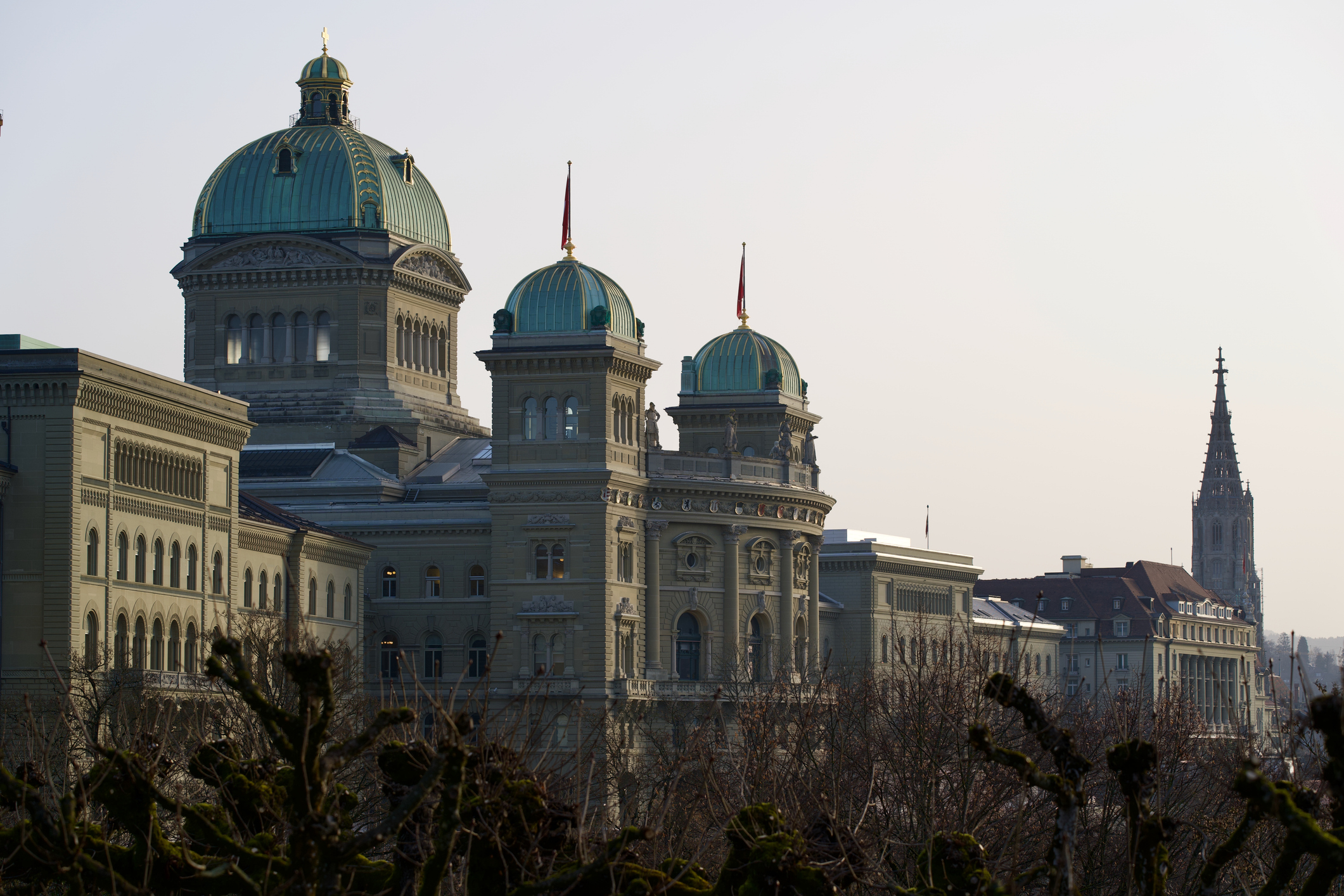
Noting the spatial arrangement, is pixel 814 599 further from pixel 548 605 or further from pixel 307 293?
pixel 307 293

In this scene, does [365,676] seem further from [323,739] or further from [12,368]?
[323,739]

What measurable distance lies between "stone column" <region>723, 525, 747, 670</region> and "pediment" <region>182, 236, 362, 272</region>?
25511mm

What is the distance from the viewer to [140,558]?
293ft

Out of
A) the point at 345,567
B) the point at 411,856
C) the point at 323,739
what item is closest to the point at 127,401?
the point at 345,567

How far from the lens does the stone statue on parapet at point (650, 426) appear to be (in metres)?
120

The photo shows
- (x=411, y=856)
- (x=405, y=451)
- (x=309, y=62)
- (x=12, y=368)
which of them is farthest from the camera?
(x=309, y=62)

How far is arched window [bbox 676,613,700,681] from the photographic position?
396 ft

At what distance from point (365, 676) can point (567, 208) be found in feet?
82.4

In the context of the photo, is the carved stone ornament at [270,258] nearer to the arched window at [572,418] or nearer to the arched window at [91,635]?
the arched window at [572,418]

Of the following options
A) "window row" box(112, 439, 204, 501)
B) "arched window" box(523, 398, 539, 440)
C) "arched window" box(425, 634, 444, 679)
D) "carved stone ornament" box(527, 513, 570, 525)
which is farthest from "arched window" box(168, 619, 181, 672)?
"arched window" box(425, 634, 444, 679)

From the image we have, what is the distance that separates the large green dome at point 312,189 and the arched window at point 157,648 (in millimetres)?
42258

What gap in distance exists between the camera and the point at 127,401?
87.3m

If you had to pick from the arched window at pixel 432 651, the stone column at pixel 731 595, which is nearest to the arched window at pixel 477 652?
the arched window at pixel 432 651

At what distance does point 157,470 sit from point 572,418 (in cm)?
2897
